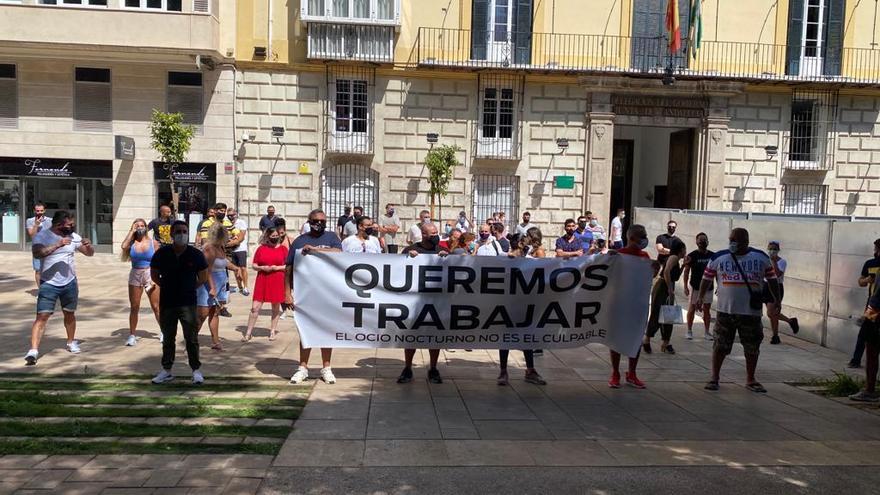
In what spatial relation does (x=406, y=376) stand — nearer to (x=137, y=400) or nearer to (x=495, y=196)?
(x=137, y=400)

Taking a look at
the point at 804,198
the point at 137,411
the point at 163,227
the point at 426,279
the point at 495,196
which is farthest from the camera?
the point at 804,198

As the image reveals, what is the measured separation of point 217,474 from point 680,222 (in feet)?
49.9

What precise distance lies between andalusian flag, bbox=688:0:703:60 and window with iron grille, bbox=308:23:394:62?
959 cm

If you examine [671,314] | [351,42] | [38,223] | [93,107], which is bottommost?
[671,314]

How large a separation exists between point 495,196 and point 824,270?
12961 millimetres

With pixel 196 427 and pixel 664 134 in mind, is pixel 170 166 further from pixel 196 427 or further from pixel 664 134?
pixel 664 134

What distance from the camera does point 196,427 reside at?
6.34m

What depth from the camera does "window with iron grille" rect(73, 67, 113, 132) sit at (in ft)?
72.2

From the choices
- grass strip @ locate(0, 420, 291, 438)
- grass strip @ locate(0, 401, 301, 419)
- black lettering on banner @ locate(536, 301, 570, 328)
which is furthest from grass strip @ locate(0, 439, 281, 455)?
black lettering on banner @ locate(536, 301, 570, 328)

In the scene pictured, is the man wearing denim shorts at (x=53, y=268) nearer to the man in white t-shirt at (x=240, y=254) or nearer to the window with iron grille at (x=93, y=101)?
the man in white t-shirt at (x=240, y=254)

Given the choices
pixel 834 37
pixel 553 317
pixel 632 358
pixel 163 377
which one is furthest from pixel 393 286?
pixel 834 37

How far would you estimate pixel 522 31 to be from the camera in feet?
77.3

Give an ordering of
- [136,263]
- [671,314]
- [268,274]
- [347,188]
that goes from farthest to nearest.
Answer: [347,188] → [268,274] → [136,263] → [671,314]

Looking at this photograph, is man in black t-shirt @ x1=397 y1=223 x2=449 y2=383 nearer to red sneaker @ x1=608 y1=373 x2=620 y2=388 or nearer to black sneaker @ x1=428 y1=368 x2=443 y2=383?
black sneaker @ x1=428 y1=368 x2=443 y2=383
